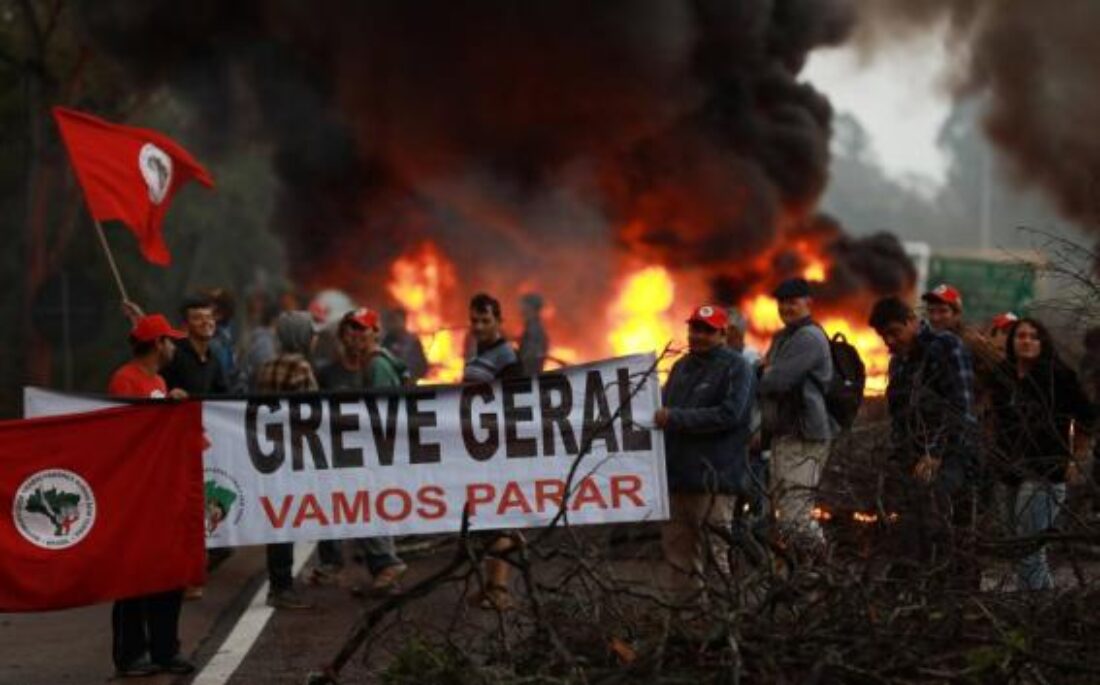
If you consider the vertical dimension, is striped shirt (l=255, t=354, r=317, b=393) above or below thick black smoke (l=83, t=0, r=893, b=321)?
below

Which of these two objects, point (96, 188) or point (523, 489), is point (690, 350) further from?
point (96, 188)

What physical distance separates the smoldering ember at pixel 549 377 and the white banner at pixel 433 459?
0.02 m

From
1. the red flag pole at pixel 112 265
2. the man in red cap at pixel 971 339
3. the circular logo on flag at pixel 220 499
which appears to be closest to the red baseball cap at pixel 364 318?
the red flag pole at pixel 112 265

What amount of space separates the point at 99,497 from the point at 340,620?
230 cm

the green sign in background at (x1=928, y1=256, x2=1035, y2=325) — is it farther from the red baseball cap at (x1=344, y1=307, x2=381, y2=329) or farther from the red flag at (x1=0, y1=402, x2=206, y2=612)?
the red flag at (x1=0, y1=402, x2=206, y2=612)

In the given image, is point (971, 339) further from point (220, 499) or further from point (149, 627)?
point (149, 627)

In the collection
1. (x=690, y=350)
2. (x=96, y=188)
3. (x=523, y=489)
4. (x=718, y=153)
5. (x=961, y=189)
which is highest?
(x=961, y=189)

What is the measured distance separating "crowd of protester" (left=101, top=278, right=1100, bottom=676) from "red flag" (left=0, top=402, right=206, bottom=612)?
275 millimetres

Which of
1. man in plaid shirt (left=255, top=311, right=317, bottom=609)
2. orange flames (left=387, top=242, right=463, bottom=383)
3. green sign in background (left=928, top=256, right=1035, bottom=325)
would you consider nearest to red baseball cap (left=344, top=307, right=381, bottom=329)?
man in plaid shirt (left=255, top=311, right=317, bottom=609)

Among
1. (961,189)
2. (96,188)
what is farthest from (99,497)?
(961,189)

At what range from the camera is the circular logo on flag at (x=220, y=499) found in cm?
818

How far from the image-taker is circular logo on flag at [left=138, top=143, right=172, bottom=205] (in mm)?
11195

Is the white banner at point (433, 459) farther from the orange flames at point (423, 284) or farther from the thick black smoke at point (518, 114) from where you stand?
the orange flames at point (423, 284)

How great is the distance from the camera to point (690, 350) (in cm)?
862
